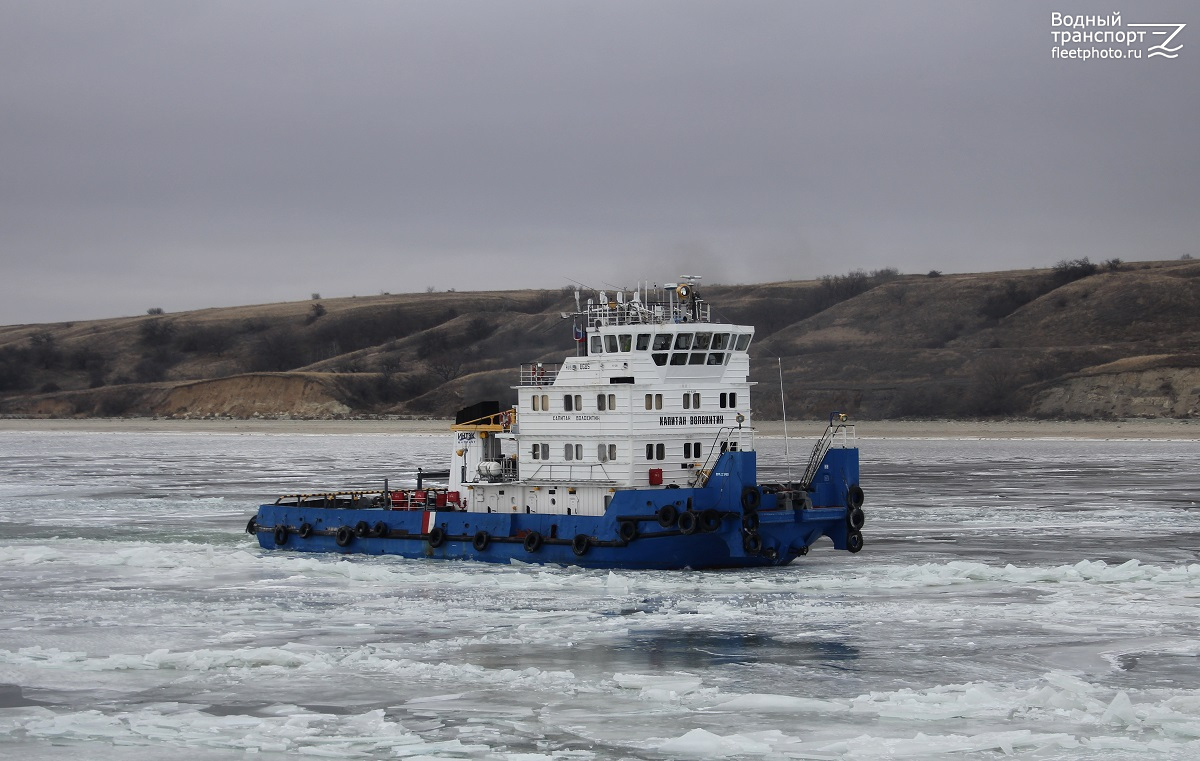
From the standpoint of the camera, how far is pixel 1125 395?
92.4 metres

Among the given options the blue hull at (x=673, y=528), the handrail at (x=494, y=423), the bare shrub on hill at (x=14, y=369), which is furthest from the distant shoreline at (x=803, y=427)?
the blue hull at (x=673, y=528)

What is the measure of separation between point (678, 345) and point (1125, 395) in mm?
74696

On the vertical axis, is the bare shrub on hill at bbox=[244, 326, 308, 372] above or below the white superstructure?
above

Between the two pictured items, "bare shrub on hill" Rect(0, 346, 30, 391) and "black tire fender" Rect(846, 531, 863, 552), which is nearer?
"black tire fender" Rect(846, 531, 863, 552)

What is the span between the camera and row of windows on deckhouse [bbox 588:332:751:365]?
25.7m

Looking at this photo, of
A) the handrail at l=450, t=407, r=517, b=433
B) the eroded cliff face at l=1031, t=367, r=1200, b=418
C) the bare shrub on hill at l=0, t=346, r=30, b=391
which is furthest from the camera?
the bare shrub on hill at l=0, t=346, r=30, b=391

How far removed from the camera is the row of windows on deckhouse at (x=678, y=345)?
84.2 feet

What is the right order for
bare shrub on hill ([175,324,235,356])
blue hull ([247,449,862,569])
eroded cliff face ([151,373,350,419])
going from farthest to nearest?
bare shrub on hill ([175,324,235,356]), eroded cliff face ([151,373,350,419]), blue hull ([247,449,862,569])

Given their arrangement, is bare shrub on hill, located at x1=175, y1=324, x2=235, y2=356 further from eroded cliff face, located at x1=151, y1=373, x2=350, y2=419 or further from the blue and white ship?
the blue and white ship

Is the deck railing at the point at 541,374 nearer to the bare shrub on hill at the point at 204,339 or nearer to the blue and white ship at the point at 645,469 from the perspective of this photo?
the blue and white ship at the point at 645,469

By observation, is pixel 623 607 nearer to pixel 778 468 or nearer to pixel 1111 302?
pixel 778 468

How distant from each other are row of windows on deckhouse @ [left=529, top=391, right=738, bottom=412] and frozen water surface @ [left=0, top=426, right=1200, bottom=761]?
123 inches

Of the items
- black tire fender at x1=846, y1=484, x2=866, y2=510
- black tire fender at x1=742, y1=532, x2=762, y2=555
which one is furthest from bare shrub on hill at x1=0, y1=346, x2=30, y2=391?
black tire fender at x1=742, y1=532, x2=762, y2=555

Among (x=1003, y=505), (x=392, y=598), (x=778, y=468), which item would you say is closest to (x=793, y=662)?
(x=392, y=598)
